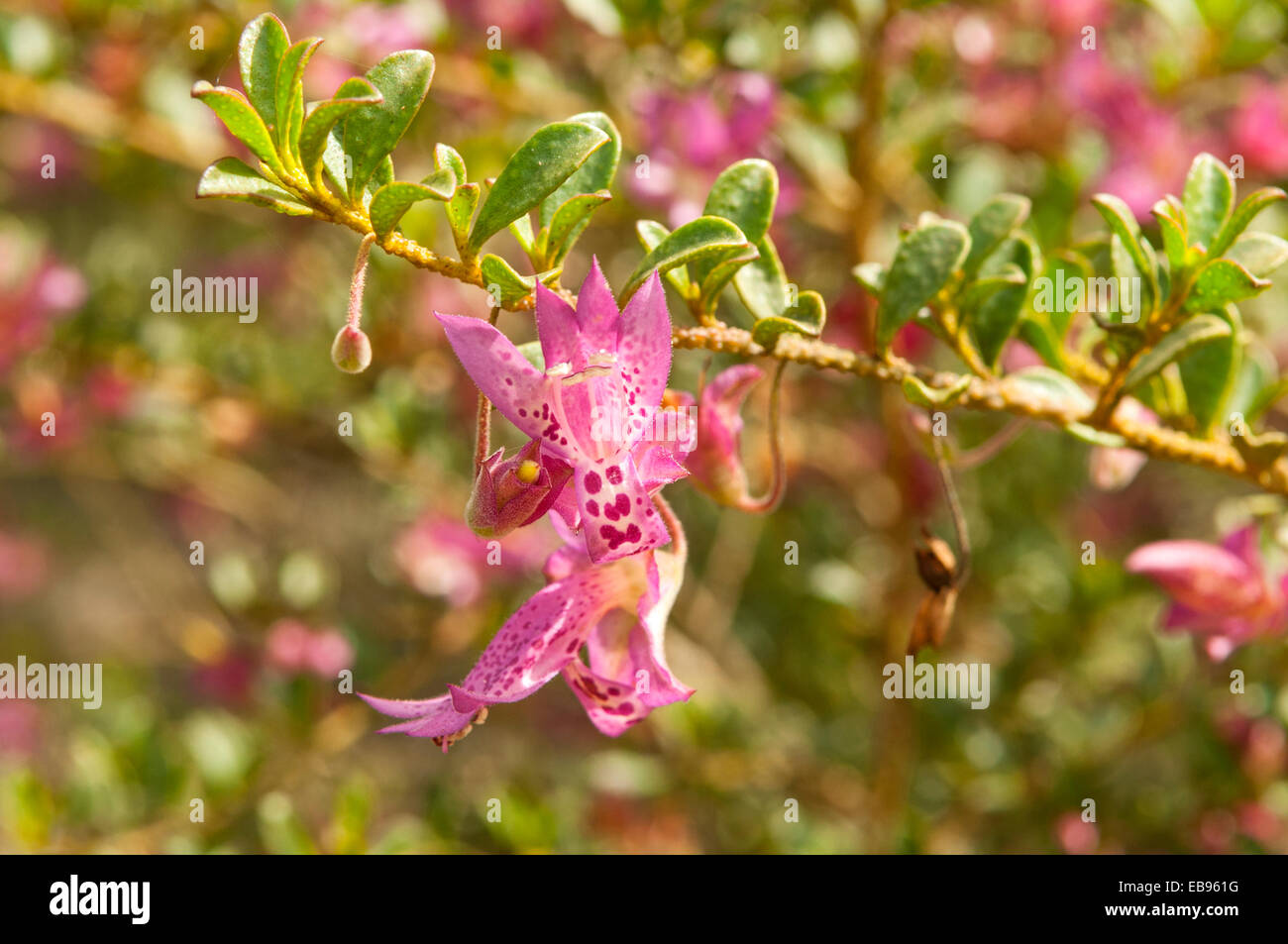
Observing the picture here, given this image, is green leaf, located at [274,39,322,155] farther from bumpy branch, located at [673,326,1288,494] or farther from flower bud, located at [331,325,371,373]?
bumpy branch, located at [673,326,1288,494]

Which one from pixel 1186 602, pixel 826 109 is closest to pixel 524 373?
pixel 1186 602

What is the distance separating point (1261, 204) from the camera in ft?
2.48

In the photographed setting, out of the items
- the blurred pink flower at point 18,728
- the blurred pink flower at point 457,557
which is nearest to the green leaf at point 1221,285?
the blurred pink flower at point 457,557

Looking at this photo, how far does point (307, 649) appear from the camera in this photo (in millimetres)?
1747

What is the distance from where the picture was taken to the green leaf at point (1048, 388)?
2.72 feet

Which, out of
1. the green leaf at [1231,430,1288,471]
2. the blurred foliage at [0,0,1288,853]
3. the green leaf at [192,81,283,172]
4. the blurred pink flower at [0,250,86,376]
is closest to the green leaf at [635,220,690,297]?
the green leaf at [192,81,283,172]

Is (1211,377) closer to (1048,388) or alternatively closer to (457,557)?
A: (1048,388)

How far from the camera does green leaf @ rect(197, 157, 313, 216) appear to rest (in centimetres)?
61

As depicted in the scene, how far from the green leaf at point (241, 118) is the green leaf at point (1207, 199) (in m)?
0.63

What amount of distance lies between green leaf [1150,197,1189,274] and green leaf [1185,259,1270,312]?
18mm

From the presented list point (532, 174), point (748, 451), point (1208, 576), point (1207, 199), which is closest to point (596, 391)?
point (532, 174)

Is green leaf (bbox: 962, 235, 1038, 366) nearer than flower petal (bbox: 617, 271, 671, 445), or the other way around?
flower petal (bbox: 617, 271, 671, 445)

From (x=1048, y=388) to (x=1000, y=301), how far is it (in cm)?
9

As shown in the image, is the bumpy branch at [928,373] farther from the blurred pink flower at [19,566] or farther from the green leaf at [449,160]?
the blurred pink flower at [19,566]
